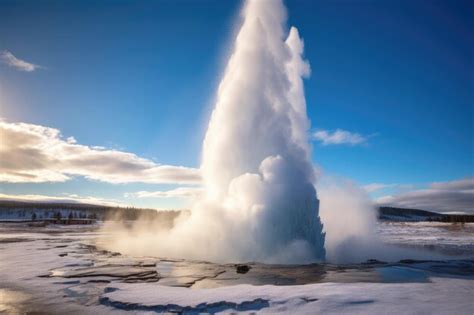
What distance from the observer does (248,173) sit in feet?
75.3

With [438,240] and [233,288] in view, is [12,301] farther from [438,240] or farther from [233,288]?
[438,240]

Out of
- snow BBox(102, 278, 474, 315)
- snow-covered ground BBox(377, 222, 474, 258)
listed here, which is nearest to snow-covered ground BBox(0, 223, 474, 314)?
snow BBox(102, 278, 474, 315)

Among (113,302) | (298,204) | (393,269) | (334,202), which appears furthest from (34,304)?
(334,202)

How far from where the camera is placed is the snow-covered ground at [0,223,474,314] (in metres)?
8.59

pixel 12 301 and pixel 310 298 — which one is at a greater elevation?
pixel 310 298

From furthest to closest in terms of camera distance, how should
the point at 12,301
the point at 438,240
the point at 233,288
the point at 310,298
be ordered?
the point at 438,240 < the point at 233,288 < the point at 12,301 < the point at 310,298

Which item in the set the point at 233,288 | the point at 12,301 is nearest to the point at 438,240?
the point at 233,288

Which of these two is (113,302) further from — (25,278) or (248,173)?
(248,173)

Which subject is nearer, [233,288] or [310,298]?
[310,298]

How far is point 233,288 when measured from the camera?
10.6 meters

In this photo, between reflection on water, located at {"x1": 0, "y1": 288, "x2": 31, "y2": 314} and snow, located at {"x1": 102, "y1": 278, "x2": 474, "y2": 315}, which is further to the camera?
reflection on water, located at {"x1": 0, "y1": 288, "x2": 31, "y2": 314}

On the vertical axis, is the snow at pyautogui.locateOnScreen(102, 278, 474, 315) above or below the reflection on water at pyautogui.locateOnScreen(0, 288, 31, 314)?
above

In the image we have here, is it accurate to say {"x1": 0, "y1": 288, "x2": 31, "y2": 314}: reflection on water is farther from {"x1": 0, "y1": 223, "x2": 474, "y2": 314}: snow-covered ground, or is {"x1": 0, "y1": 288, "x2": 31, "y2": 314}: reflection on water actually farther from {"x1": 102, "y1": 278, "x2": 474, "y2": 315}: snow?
{"x1": 102, "y1": 278, "x2": 474, "y2": 315}: snow

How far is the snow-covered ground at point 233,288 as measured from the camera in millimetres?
8586
